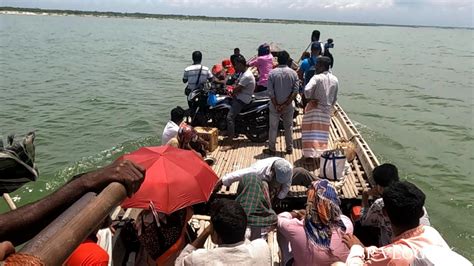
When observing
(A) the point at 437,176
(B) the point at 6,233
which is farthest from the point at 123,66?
(B) the point at 6,233

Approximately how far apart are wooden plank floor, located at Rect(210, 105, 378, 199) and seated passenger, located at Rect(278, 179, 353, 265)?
1.82 metres

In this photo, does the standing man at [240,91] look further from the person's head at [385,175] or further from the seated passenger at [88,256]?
the seated passenger at [88,256]

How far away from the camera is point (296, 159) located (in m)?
6.25

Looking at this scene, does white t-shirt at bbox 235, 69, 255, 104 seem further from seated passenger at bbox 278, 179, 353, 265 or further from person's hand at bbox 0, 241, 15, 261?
person's hand at bbox 0, 241, 15, 261

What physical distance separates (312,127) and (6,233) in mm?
4892

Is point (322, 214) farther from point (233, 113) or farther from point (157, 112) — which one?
point (157, 112)

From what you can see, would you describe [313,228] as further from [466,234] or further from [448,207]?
[448,207]

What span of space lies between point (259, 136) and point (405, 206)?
186 inches

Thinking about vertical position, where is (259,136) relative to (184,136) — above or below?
below

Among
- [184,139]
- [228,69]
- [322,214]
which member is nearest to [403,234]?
[322,214]

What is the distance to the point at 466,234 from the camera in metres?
6.38

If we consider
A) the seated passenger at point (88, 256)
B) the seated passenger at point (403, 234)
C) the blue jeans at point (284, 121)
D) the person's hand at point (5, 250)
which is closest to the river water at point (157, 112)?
the blue jeans at point (284, 121)

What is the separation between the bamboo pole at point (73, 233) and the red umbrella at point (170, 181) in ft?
7.01

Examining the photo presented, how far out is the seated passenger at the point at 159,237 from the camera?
3139mm
